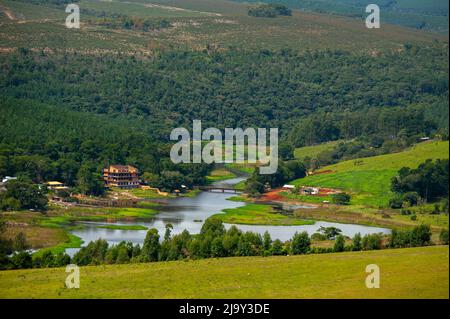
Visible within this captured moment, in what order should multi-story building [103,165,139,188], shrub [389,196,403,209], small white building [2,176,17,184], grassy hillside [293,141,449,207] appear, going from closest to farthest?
shrub [389,196,403,209]
small white building [2,176,17,184]
grassy hillside [293,141,449,207]
multi-story building [103,165,139,188]

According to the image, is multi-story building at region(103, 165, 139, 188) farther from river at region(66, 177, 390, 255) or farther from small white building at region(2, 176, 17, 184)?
small white building at region(2, 176, 17, 184)

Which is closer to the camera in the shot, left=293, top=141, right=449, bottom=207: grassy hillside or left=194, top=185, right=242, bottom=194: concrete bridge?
left=293, top=141, right=449, bottom=207: grassy hillside

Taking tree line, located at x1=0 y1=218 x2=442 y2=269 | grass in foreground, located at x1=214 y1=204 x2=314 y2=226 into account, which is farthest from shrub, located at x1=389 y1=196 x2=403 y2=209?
tree line, located at x1=0 y1=218 x2=442 y2=269

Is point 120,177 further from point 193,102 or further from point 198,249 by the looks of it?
point 193,102

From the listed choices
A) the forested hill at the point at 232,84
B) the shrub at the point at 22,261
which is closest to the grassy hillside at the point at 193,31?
the forested hill at the point at 232,84

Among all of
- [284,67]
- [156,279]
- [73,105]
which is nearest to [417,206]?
[156,279]

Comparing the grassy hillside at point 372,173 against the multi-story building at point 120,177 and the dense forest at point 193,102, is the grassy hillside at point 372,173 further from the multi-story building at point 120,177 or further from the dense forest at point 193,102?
the multi-story building at point 120,177

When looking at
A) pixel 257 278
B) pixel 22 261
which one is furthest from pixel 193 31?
pixel 257 278
